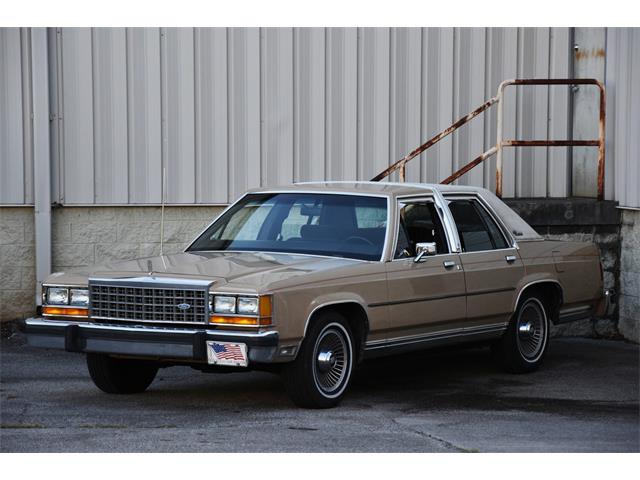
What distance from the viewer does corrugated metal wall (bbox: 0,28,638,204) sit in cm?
1241

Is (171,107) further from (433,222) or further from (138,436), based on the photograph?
(138,436)

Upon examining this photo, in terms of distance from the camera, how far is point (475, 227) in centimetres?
970

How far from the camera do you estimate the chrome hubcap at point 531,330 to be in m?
9.94

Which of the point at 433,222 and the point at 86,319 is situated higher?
the point at 433,222

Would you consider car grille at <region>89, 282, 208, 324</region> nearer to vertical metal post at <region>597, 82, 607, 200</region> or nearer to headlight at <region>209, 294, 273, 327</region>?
headlight at <region>209, 294, 273, 327</region>

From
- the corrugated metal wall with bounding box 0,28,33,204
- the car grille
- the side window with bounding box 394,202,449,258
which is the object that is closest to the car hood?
the car grille

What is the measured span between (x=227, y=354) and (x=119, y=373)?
1420mm

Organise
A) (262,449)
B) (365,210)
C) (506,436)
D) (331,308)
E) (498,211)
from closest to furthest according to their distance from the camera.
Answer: (262,449)
(506,436)
(331,308)
(365,210)
(498,211)

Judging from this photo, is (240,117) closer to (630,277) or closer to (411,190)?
(411,190)

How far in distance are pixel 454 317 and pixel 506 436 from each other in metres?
2.01

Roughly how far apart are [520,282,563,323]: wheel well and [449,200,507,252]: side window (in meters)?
0.62

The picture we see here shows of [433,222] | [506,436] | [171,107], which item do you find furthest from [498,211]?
[171,107]

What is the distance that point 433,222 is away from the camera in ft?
30.5

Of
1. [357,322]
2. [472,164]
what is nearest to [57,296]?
[357,322]
